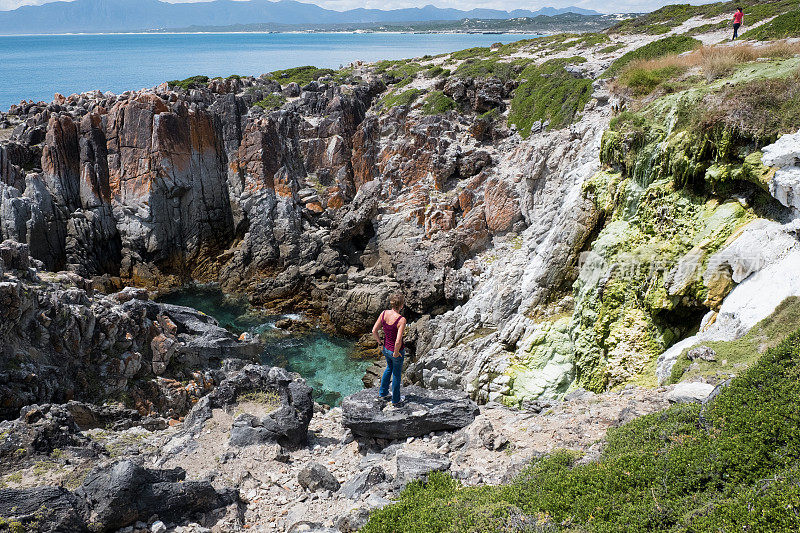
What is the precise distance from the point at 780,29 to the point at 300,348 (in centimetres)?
3580

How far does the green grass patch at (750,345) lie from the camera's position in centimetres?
968

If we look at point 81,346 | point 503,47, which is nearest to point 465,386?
point 81,346

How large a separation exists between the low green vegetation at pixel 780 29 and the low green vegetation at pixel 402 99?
1060 inches

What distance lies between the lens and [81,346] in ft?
63.0

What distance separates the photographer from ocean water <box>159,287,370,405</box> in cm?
2808

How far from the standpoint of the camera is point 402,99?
47.3 m

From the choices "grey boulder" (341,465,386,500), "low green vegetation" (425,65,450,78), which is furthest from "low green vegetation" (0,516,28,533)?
"low green vegetation" (425,65,450,78)

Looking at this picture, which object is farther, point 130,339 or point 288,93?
point 288,93

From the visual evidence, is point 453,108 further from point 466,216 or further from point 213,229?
point 213,229

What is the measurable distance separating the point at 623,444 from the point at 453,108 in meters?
39.4

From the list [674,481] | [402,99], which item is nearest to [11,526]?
[674,481]

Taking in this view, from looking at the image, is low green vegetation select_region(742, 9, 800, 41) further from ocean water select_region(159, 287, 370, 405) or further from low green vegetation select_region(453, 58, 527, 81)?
ocean water select_region(159, 287, 370, 405)

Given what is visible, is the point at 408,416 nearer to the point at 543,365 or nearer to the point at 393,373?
the point at 393,373

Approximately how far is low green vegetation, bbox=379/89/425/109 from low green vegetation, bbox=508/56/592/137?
9.68 m
